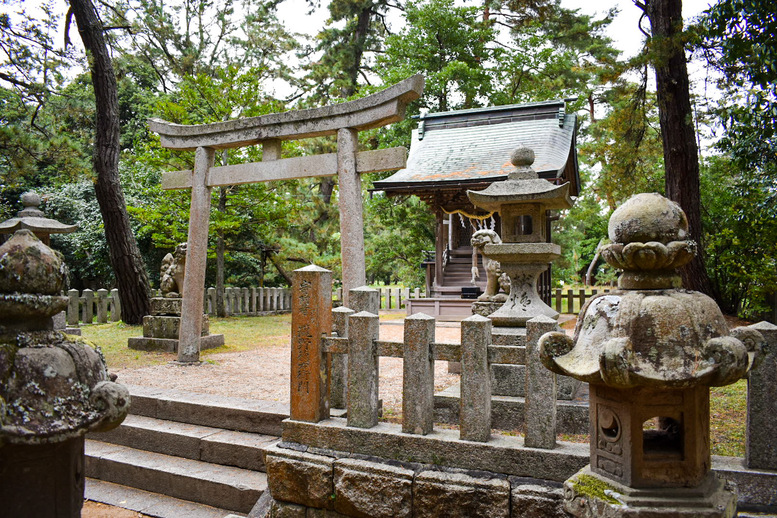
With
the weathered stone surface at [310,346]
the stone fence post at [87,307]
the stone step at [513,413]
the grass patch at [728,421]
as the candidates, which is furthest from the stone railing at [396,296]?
the weathered stone surface at [310,346]

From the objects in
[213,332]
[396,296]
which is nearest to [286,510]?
[213,332]

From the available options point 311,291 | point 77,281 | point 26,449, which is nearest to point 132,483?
point 311,291

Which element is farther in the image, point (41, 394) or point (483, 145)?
point (483, 145)

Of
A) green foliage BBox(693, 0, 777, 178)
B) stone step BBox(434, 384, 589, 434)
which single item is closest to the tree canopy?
green foliage BBox(693, 0, 777, 178)

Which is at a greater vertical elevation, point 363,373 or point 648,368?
point 648,368

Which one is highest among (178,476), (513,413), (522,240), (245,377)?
(522,240)

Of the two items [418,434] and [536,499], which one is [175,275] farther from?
[536,499]

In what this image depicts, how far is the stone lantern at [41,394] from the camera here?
1.96m

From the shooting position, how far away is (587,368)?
7.31ft

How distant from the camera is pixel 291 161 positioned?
24.5ft

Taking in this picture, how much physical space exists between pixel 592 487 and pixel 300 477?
2.20 m

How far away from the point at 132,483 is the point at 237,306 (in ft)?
40.3

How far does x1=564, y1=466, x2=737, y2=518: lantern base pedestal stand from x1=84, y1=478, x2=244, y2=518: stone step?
9.51 ft

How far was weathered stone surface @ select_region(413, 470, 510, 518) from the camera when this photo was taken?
310cm
